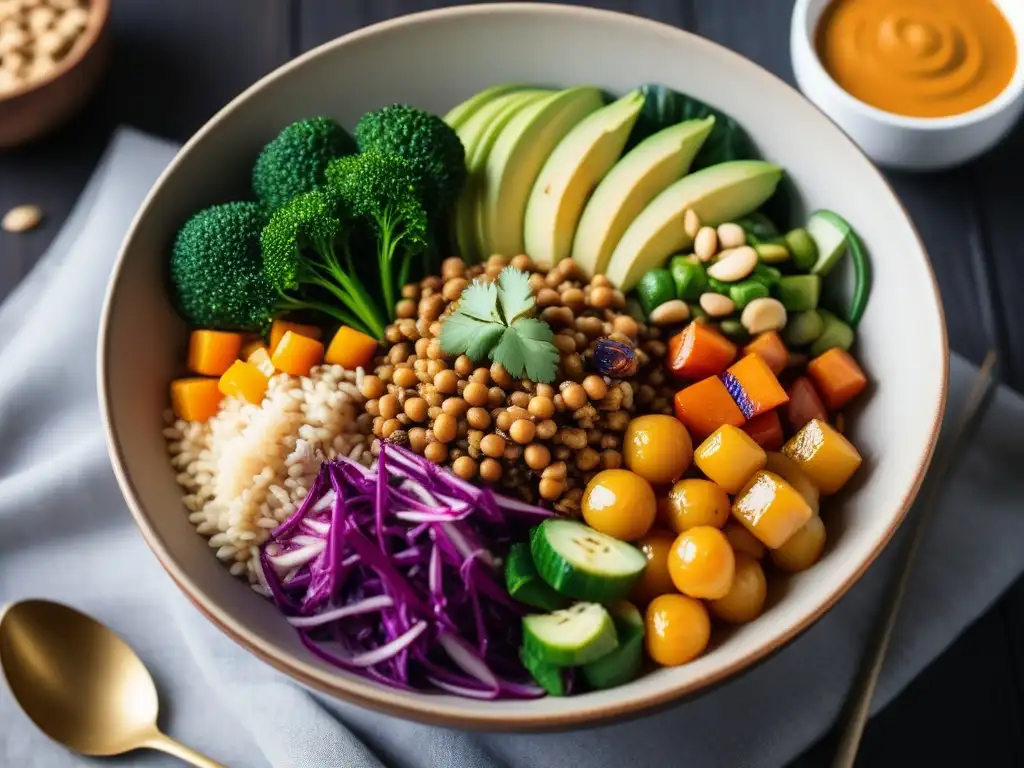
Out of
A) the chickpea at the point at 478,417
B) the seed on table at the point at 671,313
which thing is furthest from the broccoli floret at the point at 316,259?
the seed on table at the point at 671,313

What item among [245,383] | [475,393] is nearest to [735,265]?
[475,393]

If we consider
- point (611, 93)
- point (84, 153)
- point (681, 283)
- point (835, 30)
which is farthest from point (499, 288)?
point (84, 153)

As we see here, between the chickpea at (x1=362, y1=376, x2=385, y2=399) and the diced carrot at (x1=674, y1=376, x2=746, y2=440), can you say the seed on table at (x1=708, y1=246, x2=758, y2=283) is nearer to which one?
the diced carrot at (x1=674, y1=376, x2=746, y2=440)

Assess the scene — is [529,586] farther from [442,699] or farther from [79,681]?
[79,681]

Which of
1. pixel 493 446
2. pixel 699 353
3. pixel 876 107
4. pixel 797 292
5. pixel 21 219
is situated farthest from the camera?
pixel 21 219

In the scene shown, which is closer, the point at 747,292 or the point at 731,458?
the point at 731,458

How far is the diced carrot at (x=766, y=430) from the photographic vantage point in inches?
85.3

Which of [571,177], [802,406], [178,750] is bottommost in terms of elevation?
[178,750]

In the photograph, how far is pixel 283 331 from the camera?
230 centimetres

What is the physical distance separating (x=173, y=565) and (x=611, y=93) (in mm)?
1456

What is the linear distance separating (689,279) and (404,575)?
2.83 feet

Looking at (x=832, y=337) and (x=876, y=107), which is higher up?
(x=876, y=107)

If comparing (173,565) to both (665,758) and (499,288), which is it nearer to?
(499,288)

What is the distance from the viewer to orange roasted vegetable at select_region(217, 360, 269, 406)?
7.31ft
